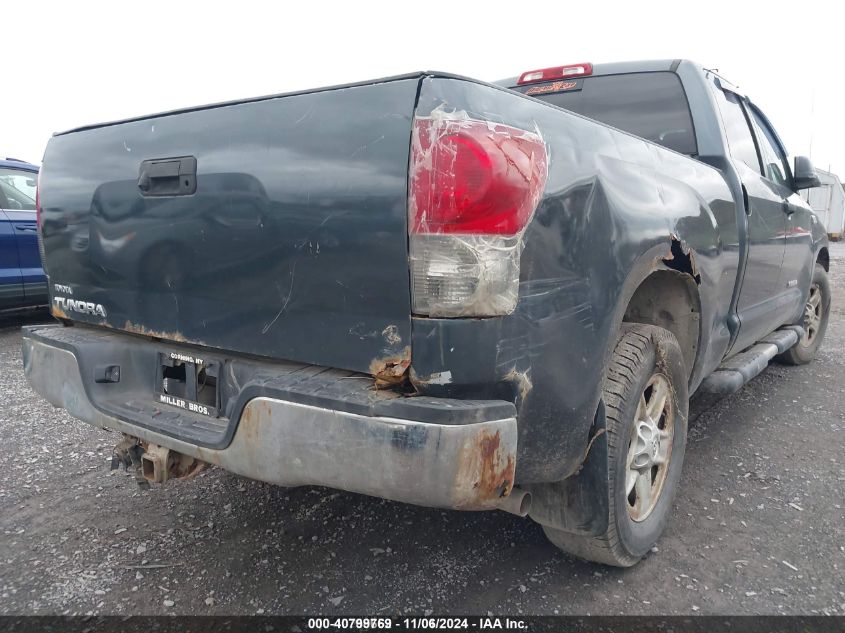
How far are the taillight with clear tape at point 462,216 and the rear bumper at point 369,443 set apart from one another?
27 cm

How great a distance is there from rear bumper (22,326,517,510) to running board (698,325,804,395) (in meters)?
1.94

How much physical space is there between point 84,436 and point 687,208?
136 inches

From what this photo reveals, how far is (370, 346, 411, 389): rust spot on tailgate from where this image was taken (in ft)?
5.18

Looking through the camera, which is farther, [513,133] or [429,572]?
[429,572]

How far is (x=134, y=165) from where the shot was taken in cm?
208

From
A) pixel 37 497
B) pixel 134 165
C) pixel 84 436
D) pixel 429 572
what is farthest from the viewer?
pixel 84 436

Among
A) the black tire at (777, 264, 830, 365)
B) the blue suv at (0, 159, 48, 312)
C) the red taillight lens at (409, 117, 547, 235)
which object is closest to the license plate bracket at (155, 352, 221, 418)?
the red taillight lens at (409, 117, 547, 235)

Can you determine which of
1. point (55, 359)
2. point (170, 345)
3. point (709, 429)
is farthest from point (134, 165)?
point (709, 429)

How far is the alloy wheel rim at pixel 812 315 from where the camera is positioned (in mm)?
5195

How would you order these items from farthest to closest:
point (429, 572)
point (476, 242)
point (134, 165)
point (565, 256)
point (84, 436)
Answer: point (84, 436) < point (429, 572) < point (134, 165) < point (565, 256) < point (476, 242)

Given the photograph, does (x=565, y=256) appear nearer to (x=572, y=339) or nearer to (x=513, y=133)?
(x=572, y=339)

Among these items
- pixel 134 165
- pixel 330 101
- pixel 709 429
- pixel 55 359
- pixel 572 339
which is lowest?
pixel 709 429

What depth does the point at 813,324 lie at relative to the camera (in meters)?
5.38

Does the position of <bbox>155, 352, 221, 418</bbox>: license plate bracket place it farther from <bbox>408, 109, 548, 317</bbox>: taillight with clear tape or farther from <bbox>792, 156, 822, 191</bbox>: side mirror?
<bbox>792, 156, 822, 191</bbox>: side mirror
